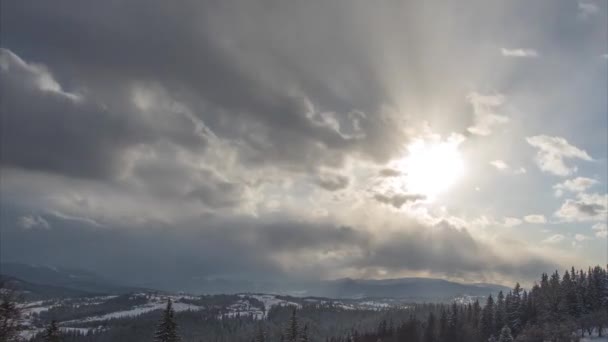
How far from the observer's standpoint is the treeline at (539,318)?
132375 millimetres

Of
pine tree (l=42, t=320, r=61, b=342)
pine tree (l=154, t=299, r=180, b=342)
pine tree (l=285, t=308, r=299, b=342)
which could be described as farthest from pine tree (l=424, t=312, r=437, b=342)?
pine tree (l=42, t=320, r=61, b=342)

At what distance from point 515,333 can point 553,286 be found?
3600 centimetres

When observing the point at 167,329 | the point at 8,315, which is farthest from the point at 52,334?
the point at 8,315

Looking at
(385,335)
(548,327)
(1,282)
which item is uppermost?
(1,282)

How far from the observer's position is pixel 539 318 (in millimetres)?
148375

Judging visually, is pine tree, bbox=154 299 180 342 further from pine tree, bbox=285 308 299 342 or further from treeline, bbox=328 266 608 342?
treeline, bbox=328 266 608 342

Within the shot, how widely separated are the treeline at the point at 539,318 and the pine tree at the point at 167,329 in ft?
340

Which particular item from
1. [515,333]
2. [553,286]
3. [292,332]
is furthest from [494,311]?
[292,332]

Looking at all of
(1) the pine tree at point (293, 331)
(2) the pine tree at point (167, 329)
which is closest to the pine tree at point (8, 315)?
(2) the pine tree at point (167, 329)

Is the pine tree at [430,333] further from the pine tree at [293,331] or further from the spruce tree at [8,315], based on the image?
the spruce tree at [8,315]

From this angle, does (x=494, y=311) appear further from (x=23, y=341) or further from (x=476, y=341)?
(x=23, y=341)

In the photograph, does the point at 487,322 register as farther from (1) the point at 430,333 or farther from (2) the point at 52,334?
(2) the point at 52,334

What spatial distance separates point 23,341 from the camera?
41.3 m

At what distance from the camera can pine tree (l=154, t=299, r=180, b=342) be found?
5538 centimetres
